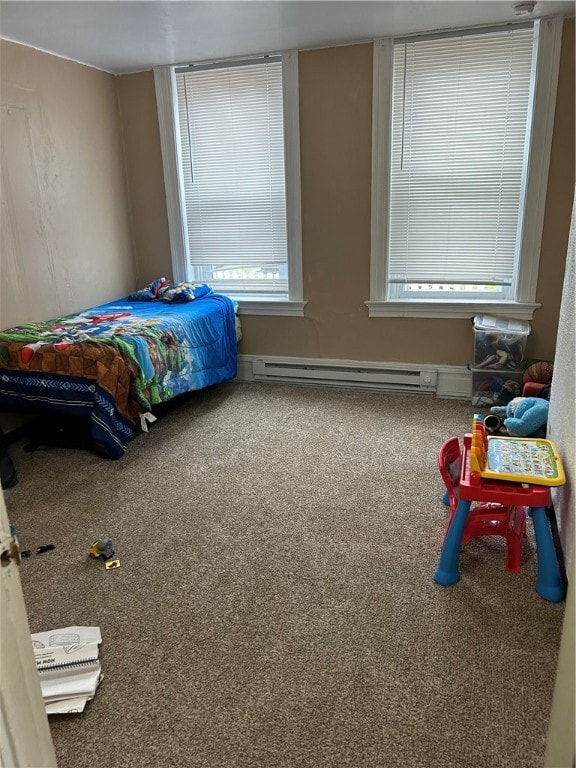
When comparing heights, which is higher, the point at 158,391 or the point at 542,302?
the point at 542,302

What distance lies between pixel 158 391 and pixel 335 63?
2.36m

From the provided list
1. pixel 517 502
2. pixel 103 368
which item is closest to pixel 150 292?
pixel 103 368

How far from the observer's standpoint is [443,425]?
3289 mm

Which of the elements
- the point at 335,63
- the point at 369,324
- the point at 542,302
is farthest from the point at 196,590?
the point at 335,63

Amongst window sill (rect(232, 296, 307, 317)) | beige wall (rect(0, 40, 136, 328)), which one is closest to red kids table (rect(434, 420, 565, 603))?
window sill (rect(232, 296, 307, 317))

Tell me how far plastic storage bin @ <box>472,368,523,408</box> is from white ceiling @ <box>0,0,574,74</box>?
6.63ft

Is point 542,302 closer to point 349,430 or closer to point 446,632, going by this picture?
point 349,430

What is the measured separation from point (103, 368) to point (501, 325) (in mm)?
2412

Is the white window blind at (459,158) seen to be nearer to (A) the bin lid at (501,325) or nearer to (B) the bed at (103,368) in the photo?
(A) the bin lid at (501,325)

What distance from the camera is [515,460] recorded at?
76.1 inches

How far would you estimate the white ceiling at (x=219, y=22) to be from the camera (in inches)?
107

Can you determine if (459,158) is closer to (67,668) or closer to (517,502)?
(517,502)

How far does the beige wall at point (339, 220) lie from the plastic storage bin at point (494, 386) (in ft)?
0.79

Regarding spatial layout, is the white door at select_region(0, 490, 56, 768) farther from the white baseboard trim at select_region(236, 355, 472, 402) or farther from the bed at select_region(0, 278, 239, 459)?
the white baseboard trim at select_region(236, 355, 472, 402)
